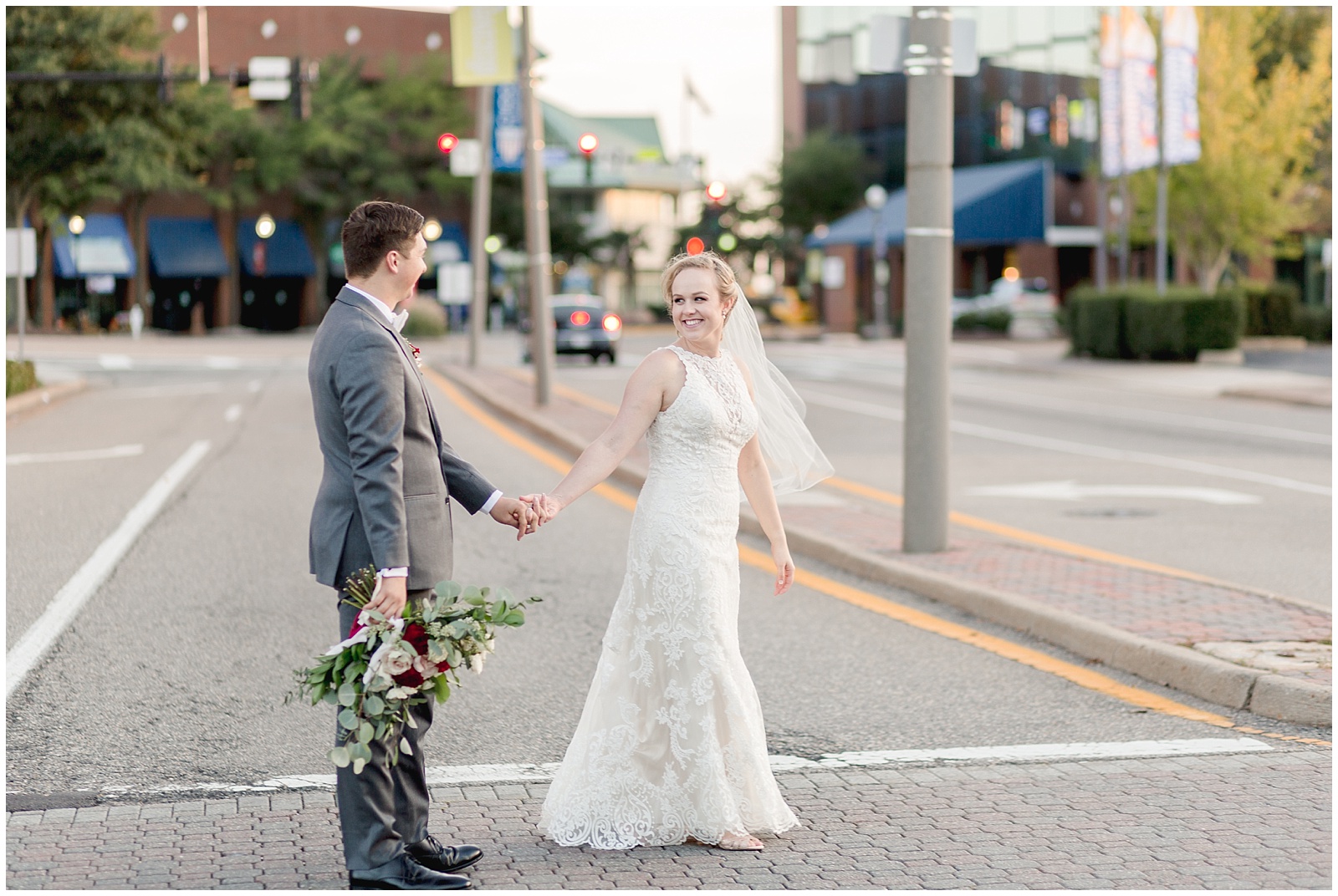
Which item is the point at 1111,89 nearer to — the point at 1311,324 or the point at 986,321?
the point at 1311,324

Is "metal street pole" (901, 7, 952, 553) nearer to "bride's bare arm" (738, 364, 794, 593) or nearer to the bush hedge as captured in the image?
"bride's bare arm" (738, 364, 794, 593)

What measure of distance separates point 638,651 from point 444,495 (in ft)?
2.68

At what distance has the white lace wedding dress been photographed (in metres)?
4.57

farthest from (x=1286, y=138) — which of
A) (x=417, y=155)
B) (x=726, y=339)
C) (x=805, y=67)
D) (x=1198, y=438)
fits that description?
(x=417, y=155)

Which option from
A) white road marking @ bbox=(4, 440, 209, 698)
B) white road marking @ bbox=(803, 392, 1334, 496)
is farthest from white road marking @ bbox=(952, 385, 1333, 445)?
white road marking @ bbox=(4, 440, 209, 698)

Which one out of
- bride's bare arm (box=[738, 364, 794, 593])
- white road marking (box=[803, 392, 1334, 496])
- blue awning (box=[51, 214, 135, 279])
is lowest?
white road marking (box=[803, 392, 1334, 496])

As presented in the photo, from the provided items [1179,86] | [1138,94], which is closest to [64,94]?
[1138,94]

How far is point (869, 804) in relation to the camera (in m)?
4.99

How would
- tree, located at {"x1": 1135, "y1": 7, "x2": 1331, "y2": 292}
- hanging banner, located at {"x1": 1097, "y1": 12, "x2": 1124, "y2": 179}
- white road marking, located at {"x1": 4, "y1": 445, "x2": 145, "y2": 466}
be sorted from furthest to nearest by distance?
tree, located at {"x1": 1135, "y1": 7, "x2": 1331, "y2": 292} → hanging banner, located at {"x1": 1097, "y1": 12, "x2": 1124, "y2": 179} → white road marking, located at {"x1": 4, "y1": 445, "x2": 145, "y2": 466}

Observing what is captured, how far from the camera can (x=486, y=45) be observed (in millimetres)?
20281

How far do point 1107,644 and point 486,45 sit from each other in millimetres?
15337

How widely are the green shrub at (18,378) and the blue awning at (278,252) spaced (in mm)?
41974

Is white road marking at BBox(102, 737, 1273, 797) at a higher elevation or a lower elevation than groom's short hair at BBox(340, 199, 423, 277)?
lower

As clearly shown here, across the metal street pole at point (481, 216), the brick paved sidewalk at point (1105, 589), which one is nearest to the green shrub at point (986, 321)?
the metal street pole at point (481, 216)
